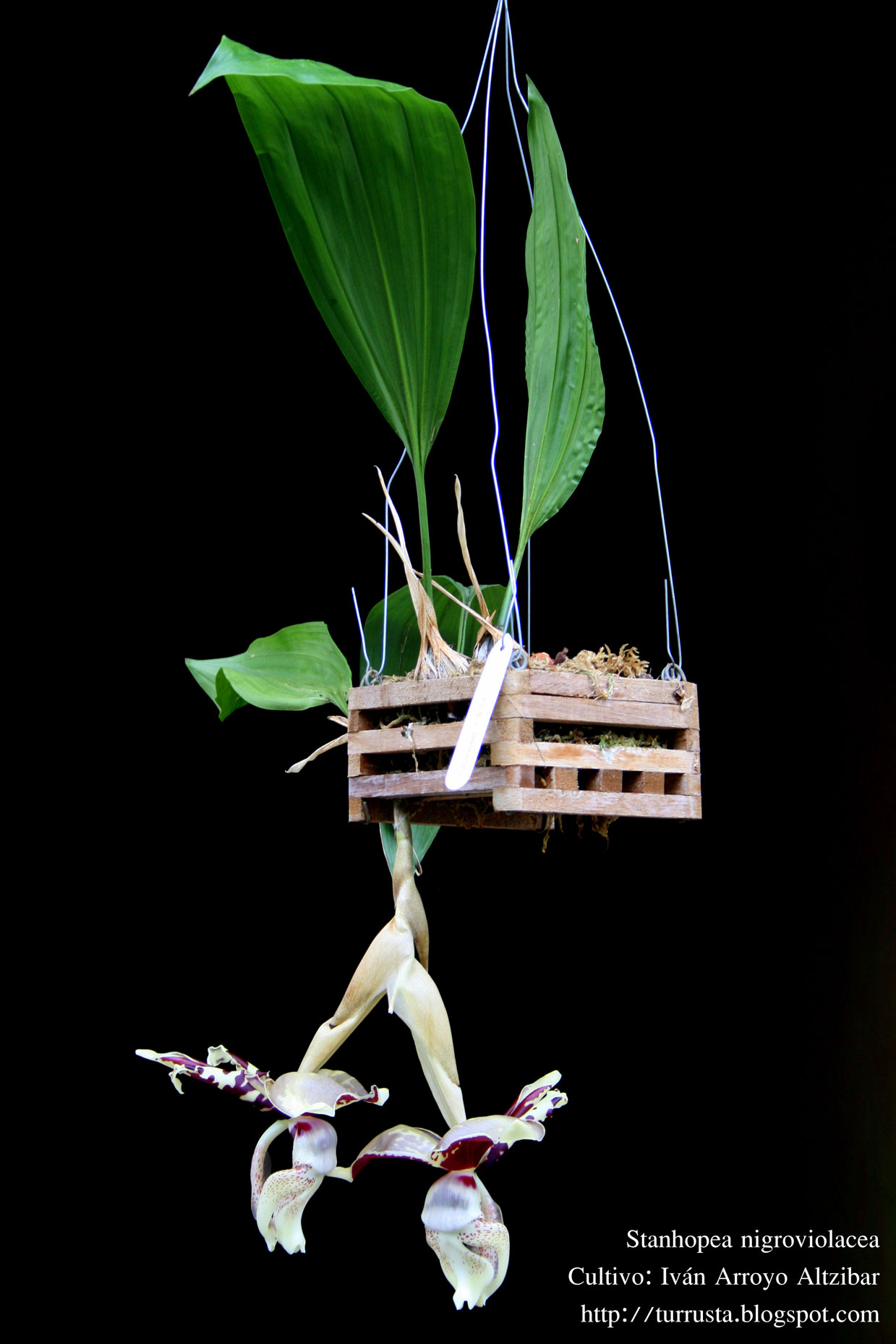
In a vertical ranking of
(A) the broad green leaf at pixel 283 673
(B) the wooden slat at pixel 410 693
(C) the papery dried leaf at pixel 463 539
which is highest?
(C) the papery dried leaf at pixel 463 539

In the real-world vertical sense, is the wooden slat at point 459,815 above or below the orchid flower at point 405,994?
above

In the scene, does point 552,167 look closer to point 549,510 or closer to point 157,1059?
point 549,510

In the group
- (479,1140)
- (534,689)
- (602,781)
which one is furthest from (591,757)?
(479,1140)

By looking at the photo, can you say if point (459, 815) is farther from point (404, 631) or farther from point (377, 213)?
point (377, 213)

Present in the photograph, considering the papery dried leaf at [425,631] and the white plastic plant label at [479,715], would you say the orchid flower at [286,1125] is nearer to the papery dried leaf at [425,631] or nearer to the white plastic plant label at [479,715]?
the white plastic plant label at [479,715]

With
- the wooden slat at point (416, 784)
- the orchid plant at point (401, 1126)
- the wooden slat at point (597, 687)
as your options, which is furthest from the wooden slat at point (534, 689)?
the orchid plant at point (401, 1126)

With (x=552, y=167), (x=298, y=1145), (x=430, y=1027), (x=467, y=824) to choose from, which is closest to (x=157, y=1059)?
(x=298, y=1145)

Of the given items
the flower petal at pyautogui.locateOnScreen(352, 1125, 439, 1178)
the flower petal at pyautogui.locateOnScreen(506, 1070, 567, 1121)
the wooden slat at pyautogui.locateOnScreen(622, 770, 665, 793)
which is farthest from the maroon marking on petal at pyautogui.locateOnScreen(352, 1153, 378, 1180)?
the wooden slat at pyautogui.locateOnScreen(622, 770, 665, 793)

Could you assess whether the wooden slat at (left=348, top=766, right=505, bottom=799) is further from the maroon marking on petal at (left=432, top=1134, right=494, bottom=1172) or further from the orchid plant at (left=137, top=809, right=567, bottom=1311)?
the maroon marking on petal at (left=432, top=1134, right=494, bottom=1172)
